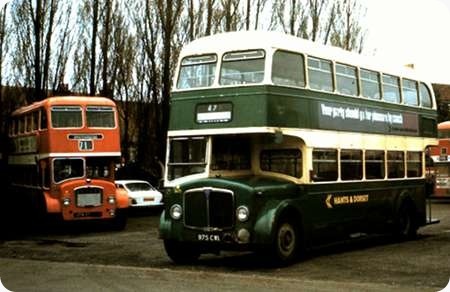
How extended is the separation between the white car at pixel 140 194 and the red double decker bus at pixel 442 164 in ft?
45.0

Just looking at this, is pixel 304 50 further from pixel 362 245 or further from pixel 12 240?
pixel 12 240

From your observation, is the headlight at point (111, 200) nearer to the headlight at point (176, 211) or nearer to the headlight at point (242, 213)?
the headlight at point (176, 211)

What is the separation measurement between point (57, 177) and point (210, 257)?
27.1 feet

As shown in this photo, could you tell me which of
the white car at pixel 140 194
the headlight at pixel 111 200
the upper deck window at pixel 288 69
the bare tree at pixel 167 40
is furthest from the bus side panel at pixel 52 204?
A: the bare tree at pixel 167 40

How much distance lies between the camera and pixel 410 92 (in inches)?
724

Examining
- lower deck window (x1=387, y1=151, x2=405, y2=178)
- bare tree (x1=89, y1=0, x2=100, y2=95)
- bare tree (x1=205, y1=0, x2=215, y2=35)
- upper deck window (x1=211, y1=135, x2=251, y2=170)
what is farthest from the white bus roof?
bare tree (x1=205, y1=0, x2=215, y2=35)

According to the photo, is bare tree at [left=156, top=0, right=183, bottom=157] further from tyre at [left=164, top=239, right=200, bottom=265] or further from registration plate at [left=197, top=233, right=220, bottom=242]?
registration plate at [left=197, top=233, right=220, bottom=242]

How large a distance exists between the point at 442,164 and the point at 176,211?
986 inches

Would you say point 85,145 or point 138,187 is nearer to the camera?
point 85,145

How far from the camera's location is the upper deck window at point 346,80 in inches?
603

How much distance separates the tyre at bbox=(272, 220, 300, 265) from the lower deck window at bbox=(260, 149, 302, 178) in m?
1.02

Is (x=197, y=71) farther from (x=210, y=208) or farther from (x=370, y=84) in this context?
(x=370, y=84)

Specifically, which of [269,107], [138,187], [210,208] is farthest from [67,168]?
[269,107]

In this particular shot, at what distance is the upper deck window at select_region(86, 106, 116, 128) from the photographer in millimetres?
22375
